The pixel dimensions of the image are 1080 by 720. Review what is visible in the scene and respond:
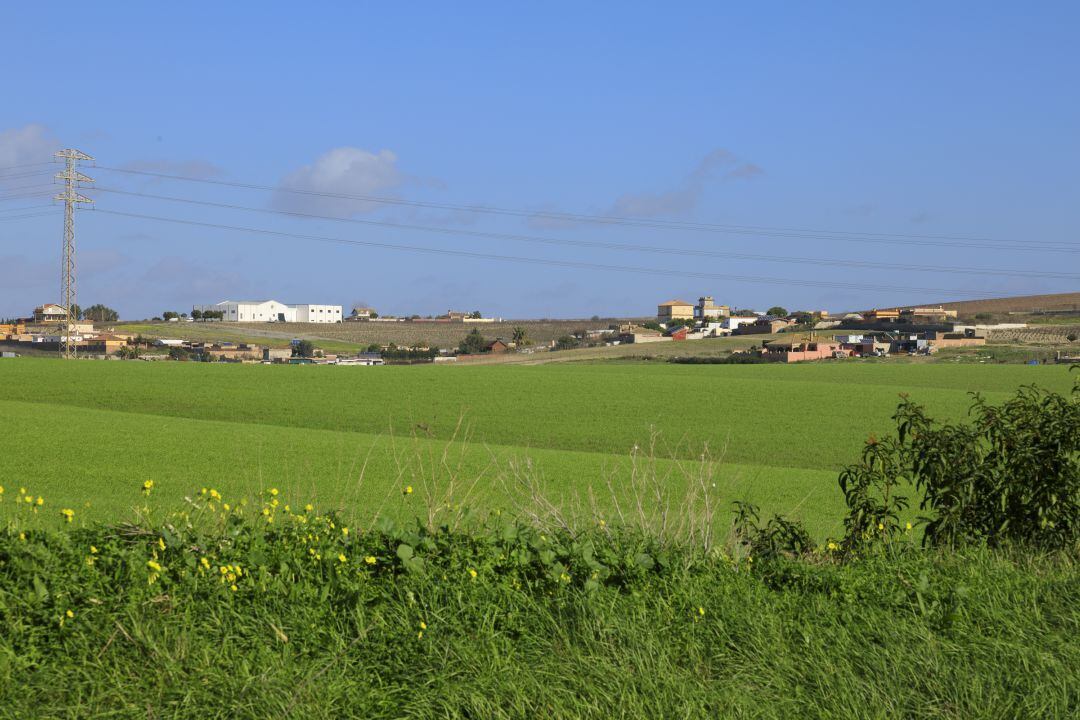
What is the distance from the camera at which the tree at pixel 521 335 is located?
352 ft

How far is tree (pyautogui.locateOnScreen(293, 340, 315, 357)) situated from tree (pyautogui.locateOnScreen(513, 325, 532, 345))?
2013cm

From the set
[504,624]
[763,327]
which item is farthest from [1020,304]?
[504,624]

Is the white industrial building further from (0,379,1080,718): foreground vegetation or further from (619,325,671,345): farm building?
(0,379,1080,718): foreground vegetation

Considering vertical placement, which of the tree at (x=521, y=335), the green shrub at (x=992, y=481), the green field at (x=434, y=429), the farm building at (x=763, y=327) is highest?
the farm building at (x=763, y=327)

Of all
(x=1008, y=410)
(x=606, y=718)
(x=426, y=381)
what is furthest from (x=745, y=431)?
(x=606, y=718)

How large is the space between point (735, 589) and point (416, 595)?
1945mm

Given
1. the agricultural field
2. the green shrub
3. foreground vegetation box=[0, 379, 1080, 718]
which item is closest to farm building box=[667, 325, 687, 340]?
the agricultural field

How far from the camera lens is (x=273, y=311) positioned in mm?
168625

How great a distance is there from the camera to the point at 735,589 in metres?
6.54

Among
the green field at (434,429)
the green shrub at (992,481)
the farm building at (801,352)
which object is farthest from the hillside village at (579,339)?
the green shrub at (992,481)

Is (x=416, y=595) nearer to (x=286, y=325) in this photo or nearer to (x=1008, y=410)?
(x=1008, y=410)

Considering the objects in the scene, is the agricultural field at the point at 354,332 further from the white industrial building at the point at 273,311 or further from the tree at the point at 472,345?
the white industrial building at the point at 273,311

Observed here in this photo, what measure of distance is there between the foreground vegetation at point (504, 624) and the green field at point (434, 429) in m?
0.72

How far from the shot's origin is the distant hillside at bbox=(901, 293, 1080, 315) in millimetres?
112931
